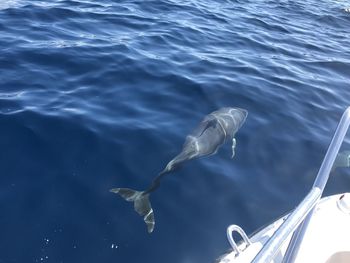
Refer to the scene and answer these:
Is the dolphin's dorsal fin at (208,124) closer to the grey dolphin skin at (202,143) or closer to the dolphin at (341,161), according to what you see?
the grey dolphin skin at (202,143)

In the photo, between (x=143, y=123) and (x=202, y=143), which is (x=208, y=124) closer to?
(x=202, y=143)


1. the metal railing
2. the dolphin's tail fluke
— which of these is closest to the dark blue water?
the dolphin's tail fluke

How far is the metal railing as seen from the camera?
101 inches

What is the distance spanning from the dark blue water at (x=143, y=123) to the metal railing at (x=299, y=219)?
2.24 metres

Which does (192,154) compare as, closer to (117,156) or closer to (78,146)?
(117,156)

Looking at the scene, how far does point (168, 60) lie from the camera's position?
1059cm

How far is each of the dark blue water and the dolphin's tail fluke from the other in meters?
0.11

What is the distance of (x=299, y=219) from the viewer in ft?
9.11

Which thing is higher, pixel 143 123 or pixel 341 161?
pixel 143 123

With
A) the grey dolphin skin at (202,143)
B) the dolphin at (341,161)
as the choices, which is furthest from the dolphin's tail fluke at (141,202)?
the dolphin at (341,161)

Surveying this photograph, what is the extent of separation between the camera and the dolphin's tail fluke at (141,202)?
5632mm

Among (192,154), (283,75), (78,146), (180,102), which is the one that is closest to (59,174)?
(78,146)

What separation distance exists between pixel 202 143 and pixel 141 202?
205 centimetres

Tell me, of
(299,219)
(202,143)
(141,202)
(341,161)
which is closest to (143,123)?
(202,143)
